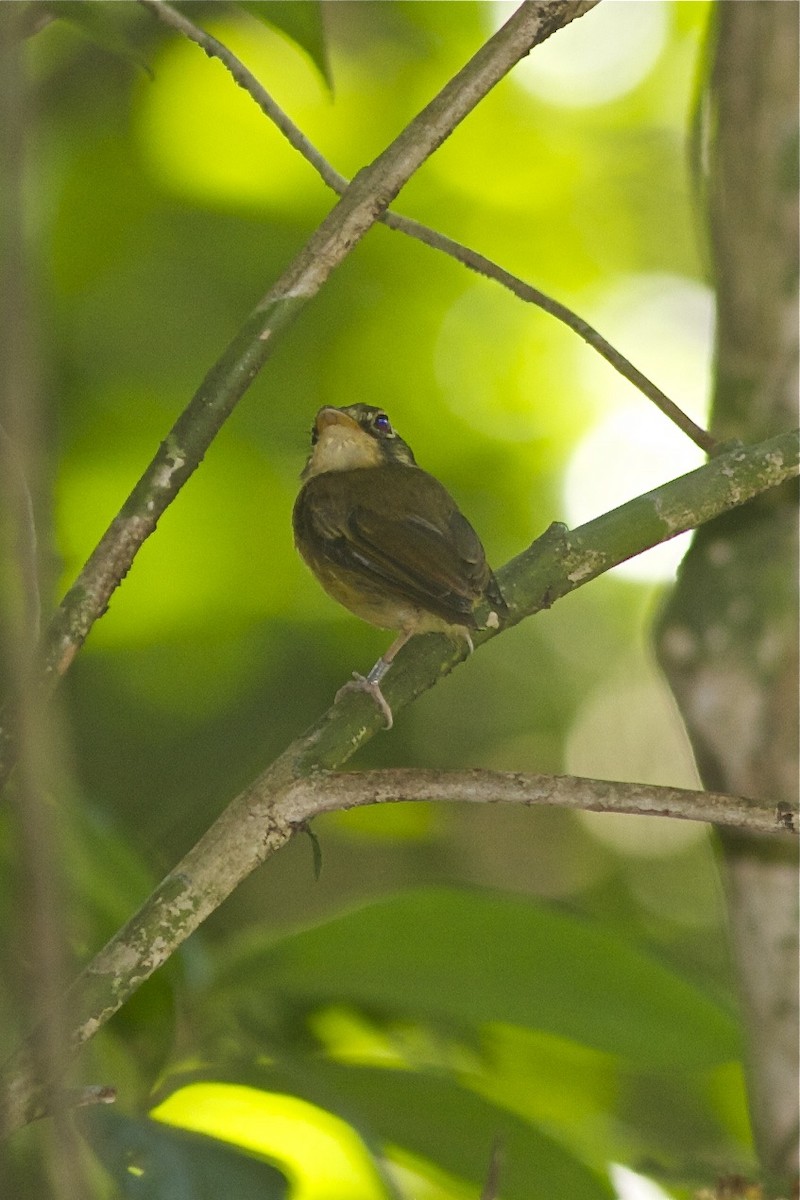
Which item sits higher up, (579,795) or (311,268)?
(311,268)

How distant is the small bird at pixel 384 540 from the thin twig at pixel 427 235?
0.46m

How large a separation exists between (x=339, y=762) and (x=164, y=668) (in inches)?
82.5

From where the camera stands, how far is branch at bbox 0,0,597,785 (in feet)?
4.61

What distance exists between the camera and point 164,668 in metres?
3.57

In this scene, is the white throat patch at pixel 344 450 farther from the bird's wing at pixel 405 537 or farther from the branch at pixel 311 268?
the branch at pixel 311 268

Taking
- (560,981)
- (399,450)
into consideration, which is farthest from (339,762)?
(399,450)

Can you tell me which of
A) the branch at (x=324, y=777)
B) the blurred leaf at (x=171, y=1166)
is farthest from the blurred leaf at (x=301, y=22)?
the blurred leaf at (x=171, y=1166)

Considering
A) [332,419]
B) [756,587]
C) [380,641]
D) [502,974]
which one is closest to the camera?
[502,974]

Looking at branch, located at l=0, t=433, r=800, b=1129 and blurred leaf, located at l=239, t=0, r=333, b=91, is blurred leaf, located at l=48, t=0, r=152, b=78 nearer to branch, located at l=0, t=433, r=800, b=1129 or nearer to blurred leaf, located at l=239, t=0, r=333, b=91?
blurred leaf, located at l=239, t=0, r=333, b=91

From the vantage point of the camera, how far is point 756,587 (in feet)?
8.35

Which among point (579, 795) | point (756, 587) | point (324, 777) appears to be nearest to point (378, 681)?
point (324, 777)

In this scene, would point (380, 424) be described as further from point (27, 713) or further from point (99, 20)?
point (27, 713)

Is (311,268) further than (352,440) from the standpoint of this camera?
No

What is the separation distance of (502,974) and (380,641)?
76.3 inches
